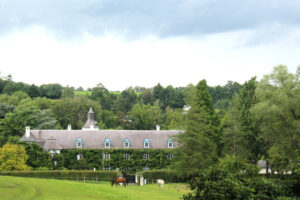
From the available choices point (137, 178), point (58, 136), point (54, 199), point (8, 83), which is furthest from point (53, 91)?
point (54, 199)

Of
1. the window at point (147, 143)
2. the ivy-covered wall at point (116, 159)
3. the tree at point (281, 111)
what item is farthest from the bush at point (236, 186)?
the window at point (147, 143)

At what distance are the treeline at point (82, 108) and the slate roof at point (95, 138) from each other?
4.36 meters

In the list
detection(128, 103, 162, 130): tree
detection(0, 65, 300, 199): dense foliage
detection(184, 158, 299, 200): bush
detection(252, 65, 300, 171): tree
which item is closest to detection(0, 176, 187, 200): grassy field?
detection(0, 65, 300, 199): dense foliage

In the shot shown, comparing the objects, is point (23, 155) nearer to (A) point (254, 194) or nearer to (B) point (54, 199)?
(B) point (54, 199)

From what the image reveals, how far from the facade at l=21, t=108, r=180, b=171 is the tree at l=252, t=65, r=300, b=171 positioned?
24.0 metres

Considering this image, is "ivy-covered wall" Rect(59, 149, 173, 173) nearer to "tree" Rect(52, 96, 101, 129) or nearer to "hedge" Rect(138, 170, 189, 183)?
"hedge" Rect(138, 170, 189, 183)

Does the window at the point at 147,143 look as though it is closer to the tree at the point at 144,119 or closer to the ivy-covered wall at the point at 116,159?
the ivy-covered wall at the point at 116,159

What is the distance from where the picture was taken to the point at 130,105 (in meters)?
158

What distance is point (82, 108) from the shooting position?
120 m

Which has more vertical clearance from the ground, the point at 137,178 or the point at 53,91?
the point at 53,91

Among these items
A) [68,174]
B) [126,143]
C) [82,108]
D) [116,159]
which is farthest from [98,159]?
[82,108]

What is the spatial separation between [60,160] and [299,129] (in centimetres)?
3788

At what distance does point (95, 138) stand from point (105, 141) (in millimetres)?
1832

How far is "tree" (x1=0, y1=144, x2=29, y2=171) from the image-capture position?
62906mm
